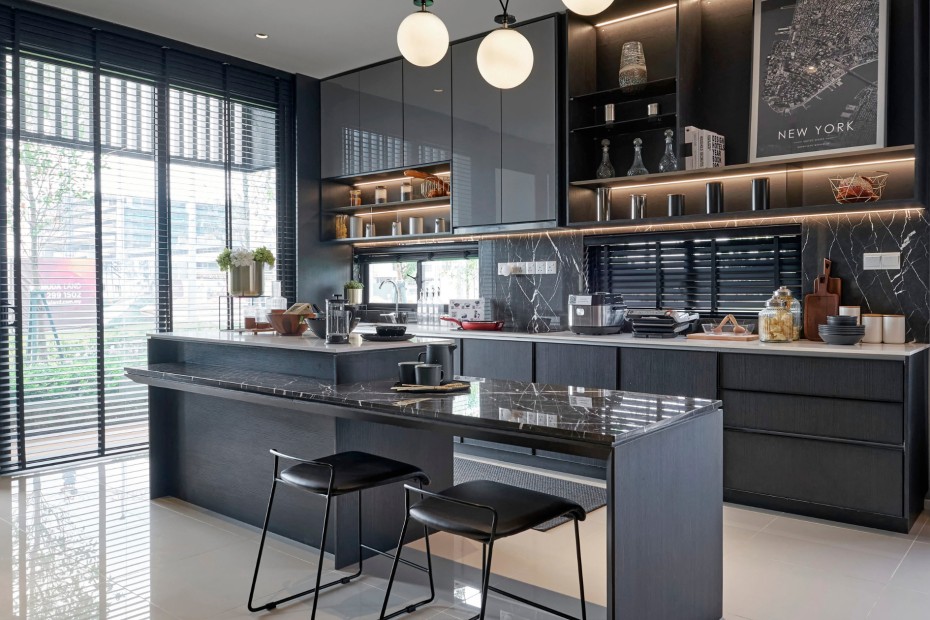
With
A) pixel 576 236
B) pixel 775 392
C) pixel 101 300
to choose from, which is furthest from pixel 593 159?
pixel 101 300

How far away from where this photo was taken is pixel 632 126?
4414 mm

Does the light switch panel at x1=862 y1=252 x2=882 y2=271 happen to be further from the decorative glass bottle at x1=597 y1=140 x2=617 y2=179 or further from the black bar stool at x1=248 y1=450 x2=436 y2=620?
the black bar stool at x1=248 y1=450 x2=436 y2=620

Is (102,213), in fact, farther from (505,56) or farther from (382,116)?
(505,56)

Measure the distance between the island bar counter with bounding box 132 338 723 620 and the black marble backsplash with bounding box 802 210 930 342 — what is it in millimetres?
2083

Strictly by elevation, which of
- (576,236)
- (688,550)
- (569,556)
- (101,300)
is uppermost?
(576,236)

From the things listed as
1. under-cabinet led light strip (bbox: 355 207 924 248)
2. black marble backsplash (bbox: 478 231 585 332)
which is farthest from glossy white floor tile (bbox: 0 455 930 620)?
black marble backsplash (bbox: 478 231 585 332)

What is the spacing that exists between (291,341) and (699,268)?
2.56 meters

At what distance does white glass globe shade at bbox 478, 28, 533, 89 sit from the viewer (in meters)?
2.34

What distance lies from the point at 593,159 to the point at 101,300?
3483 millimetres

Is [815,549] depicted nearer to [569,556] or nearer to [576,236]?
[569,556]

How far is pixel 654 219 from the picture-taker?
163 inches

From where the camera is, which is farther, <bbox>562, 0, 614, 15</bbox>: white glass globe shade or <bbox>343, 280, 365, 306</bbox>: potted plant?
<bbox>343, 280, 365, 306</bbox>: potted plant

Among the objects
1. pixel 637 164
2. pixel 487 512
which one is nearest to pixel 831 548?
pixel 487 512

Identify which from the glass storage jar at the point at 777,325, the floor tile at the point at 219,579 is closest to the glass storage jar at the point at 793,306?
the glass storage jar at the point at 777,325
